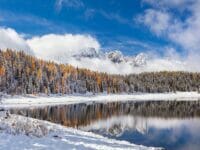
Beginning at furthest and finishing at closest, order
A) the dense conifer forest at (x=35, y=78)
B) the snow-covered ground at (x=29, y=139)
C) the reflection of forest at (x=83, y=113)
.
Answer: the dense conifer forest at (x=35, y=78), the reflection of forest at (x=83, y=113), the snow-covered ground at (x=29, y=139)

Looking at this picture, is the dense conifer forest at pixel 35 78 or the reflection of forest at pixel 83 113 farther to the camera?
the dense conifer forest at pixel 35 78

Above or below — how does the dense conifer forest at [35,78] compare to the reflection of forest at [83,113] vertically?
above

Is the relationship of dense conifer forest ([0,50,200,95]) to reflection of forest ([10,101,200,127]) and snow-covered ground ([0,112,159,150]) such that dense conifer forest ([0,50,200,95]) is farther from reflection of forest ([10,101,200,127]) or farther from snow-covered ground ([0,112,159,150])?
snow-covered ground ([0,112,159,150])

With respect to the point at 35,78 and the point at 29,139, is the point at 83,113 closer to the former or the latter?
the point at 29,139

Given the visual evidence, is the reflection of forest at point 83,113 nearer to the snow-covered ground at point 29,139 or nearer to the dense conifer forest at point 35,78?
the snow-covered ground at point 29,139

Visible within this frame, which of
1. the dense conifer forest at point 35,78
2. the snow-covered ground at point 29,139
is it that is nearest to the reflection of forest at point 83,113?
the snow-covered ground at point 29,139

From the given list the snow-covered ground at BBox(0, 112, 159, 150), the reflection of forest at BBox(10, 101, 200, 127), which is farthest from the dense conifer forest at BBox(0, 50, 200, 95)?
the snow-covered ground at BBox(0, 112, 159, 150)

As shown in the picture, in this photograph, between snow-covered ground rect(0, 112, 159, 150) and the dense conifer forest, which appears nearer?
snow-covered ground rect(0, 112, 159, 150)

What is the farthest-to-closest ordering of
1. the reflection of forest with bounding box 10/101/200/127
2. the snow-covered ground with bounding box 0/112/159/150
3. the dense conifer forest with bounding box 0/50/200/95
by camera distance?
the dense conifer forest with bounding box 0/50/200/95
the reflection of forest with bounding box 10/101/200/127
the snow-covered ground with bounding box 0/112/159/150

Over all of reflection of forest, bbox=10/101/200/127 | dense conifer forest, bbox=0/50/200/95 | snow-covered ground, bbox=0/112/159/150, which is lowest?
reflection of forest, bbox=10/101/200/127

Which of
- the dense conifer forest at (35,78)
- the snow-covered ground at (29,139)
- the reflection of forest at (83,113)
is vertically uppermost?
the dense conifer forest at (35,78)

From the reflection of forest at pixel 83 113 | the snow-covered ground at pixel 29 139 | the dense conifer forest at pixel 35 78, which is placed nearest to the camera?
the snow-covered ground at pixel 29 139

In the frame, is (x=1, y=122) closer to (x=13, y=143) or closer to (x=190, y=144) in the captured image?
(x=13, y=143)

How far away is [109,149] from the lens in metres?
26.0
